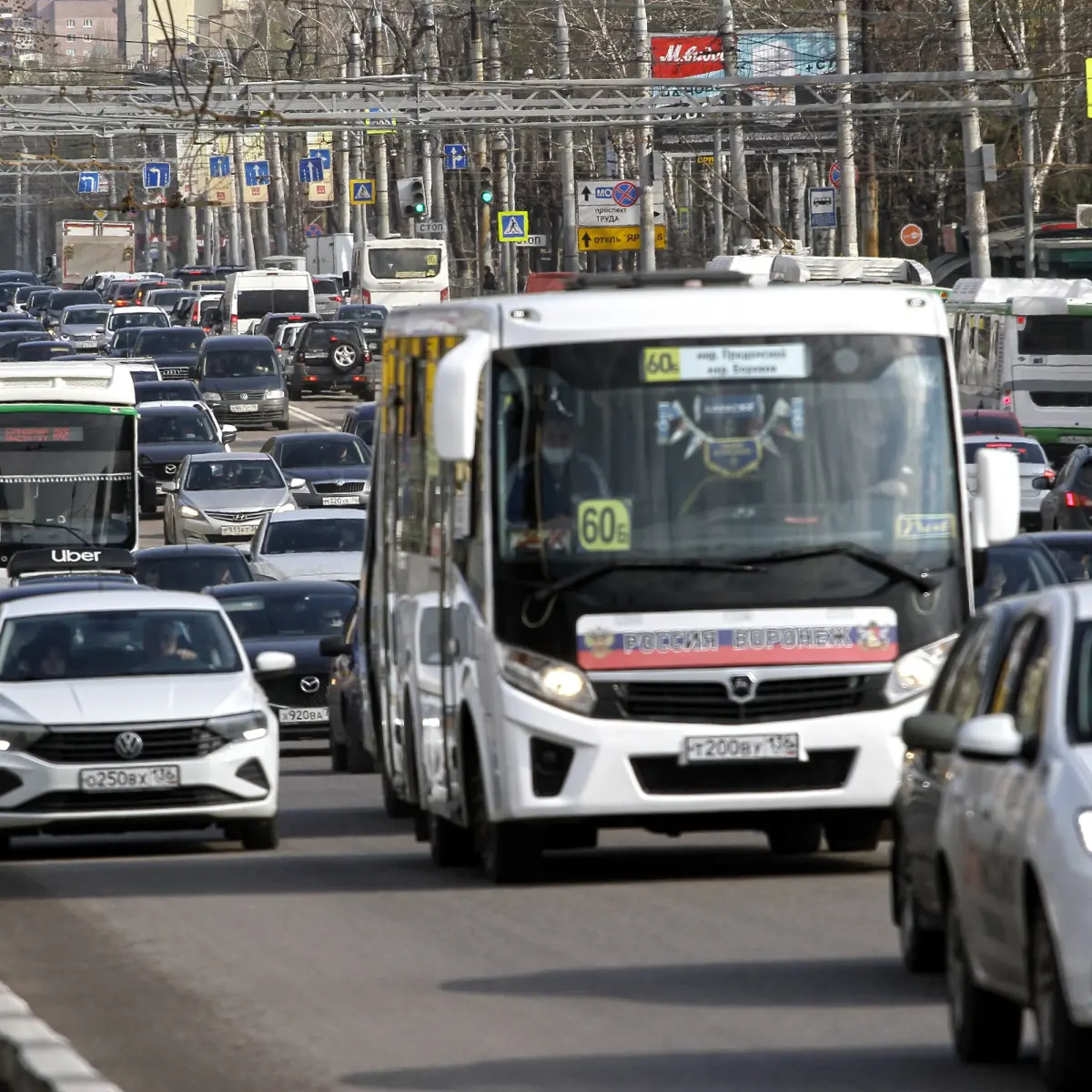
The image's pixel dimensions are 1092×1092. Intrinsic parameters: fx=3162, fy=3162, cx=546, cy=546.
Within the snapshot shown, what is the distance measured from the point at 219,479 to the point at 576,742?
1191 inches

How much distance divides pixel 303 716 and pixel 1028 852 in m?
19.4

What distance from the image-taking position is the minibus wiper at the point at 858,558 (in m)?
13.2

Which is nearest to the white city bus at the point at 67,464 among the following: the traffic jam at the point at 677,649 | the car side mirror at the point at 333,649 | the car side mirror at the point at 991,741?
the car side mirror at the point at 333,649

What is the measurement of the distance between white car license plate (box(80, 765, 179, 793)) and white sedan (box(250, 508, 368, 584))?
54.7ft

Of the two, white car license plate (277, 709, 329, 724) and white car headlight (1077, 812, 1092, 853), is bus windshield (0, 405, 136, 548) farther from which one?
white car headlight (1077, 812, 1092, 853)

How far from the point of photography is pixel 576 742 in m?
13.0

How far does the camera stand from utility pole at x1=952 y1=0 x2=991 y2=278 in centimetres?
5197

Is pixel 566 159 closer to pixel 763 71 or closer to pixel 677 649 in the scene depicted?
pixel 763 71

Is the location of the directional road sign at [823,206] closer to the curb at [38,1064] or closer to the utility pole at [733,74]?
the utility pole at [733,74]

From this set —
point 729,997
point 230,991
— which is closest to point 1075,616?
point 729,997

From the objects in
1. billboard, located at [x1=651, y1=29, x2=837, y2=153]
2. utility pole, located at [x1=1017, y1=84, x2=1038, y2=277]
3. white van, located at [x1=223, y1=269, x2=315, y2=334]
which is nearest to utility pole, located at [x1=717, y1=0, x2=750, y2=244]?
billboard, located at [x1=651, y1=29, x2=837, y2=153]

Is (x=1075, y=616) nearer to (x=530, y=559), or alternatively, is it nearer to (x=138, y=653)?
(x=530, y=559)

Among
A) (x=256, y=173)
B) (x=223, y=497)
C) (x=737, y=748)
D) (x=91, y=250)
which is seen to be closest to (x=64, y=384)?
(x=223, y=497)

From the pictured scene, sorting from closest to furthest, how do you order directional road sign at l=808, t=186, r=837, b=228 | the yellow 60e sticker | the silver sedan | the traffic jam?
the traffic jam < the yellow 60e sticker < the silver sedan < directional road sign at l=808, t=186, r=837, b=228
